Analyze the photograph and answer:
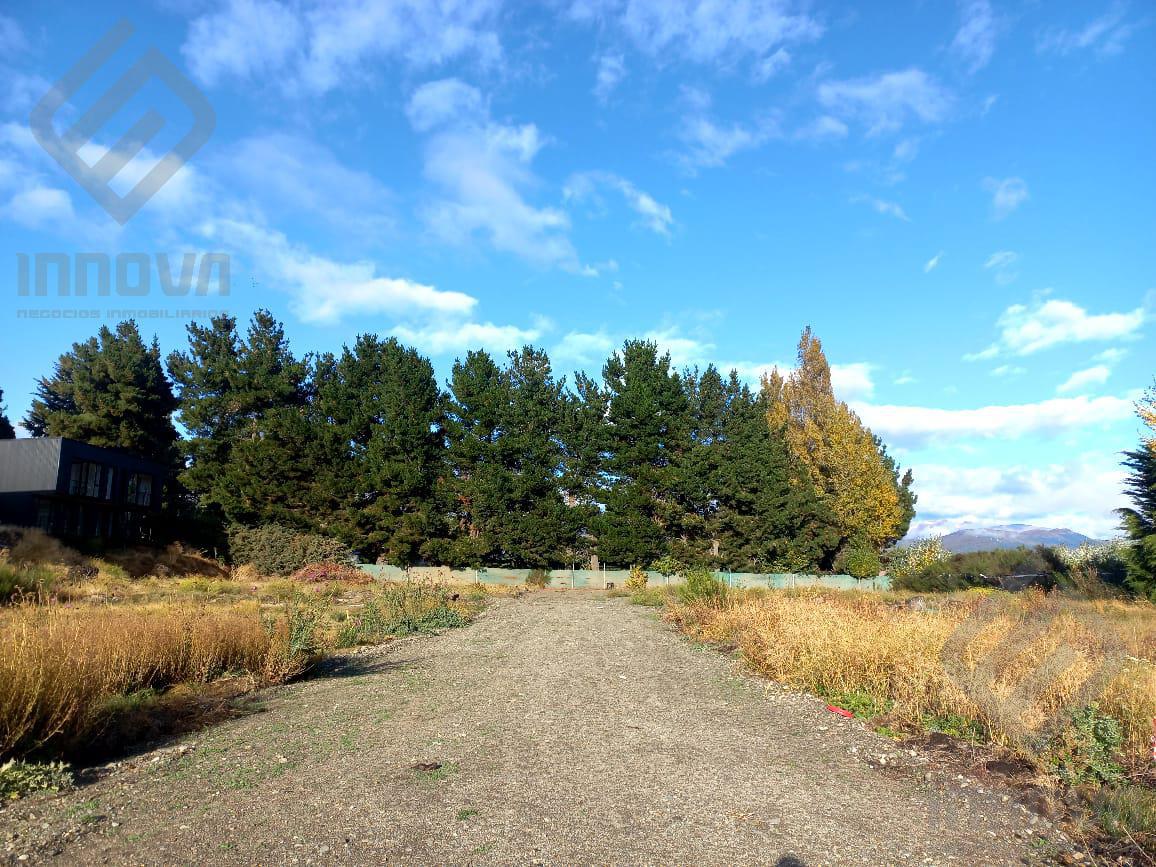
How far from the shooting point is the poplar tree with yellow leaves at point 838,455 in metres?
41.7

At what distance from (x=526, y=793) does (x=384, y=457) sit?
34.2 metres

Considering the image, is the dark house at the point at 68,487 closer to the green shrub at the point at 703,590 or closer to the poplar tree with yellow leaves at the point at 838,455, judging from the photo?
the green shrub at the point at 703,590

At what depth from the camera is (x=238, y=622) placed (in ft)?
31.2

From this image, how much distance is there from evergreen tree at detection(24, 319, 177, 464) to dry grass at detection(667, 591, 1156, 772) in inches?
1699

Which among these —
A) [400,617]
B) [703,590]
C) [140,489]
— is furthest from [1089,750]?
[140,489]

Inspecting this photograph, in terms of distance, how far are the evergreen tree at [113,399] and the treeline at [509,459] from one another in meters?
0.14

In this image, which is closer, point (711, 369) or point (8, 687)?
point (8, 687)

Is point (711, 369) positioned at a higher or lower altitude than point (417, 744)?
higher

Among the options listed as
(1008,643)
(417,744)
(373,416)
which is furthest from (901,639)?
(373,416)

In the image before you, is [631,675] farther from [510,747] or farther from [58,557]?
[58,557]

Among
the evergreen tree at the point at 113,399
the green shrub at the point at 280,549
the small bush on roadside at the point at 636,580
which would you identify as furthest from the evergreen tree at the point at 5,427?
the small bush on roadside at the point at 636,580

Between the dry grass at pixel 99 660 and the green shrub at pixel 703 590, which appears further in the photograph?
the green shrub at pixel 703 590

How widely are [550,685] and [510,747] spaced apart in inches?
120

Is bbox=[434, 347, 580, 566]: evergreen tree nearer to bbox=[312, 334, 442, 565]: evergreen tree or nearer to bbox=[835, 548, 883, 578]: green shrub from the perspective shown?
Result: bbox=[312, 334, 442, 565]: evergreen tree
